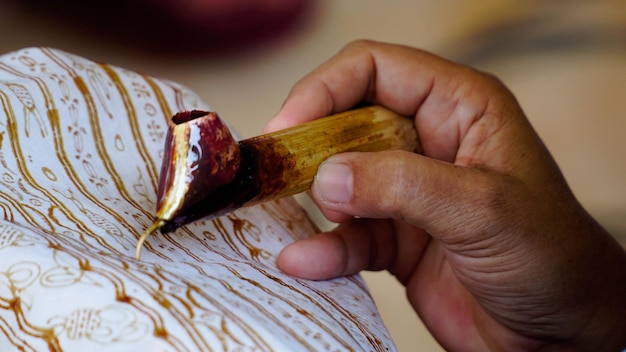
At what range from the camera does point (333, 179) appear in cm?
49

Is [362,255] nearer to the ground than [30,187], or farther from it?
nearer to the ground

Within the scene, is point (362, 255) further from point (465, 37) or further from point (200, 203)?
point (465, 37)

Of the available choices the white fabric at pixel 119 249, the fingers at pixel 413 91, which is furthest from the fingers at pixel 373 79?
the white fabric at pixel 119 249

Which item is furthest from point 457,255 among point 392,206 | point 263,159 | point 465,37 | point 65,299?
point 465,37

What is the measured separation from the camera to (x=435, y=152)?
680 mm

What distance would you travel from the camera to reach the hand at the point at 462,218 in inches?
20.1

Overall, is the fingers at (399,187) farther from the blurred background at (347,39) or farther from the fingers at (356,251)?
the blurred background at (347,39)

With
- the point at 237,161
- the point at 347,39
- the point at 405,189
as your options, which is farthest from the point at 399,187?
the point at 347,39

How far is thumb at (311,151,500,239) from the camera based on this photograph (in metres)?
0.50

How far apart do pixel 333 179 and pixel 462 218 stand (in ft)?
0.34

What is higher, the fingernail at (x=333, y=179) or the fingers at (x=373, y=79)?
the fingers at (x=373, y=79)

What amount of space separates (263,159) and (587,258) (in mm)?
311

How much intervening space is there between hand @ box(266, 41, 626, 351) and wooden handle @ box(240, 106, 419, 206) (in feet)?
0.05

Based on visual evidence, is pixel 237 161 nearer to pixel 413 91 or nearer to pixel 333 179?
pixel 333 179
